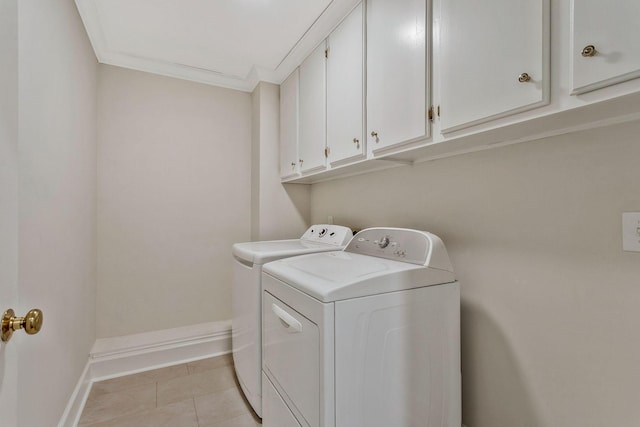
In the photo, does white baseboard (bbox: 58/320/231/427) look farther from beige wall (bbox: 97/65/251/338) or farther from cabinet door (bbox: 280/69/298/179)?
cabinet door (bbox: 280/69/298/179)

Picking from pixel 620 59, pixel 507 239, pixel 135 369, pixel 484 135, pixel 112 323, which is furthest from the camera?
pixel 112 323

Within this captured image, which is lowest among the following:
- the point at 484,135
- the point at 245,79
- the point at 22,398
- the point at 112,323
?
the point at 112,323

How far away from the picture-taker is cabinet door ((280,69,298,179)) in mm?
2295

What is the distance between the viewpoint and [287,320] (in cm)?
110

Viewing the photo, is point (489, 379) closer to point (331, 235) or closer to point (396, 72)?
point (331, 235)

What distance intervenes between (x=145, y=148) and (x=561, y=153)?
2.76 m

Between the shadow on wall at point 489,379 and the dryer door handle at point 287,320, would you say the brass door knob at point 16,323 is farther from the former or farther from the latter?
the shadow on wall at point 489,379

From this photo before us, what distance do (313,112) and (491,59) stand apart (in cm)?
128

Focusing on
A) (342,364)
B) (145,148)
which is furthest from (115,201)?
(342,364)

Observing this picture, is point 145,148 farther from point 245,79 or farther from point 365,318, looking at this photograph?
point 365,318

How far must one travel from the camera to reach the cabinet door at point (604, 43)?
25.5 inches

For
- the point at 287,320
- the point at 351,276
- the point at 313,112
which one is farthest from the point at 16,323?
the point at 313,112

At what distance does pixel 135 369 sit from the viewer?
216cm

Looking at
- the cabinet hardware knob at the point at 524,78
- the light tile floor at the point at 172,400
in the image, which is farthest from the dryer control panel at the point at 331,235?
the cabinet hardware knob at the point at 524,78
